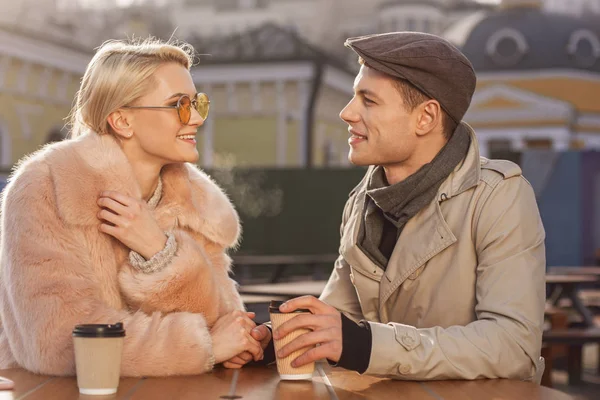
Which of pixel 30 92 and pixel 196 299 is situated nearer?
pixel 196 299

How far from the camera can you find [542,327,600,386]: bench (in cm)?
813

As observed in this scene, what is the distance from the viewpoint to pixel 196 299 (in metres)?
3.12

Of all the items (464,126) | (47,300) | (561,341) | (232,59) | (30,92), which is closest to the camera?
(47,300)

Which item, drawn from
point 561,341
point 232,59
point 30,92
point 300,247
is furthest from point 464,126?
point 232,59

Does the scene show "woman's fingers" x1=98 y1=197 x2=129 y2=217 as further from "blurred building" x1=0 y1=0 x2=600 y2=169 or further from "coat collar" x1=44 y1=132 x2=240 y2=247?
"blurred building" x1=0 y1=0 x2=600 y2=169

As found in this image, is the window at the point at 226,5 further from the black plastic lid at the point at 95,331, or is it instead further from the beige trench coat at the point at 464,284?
the black plastic lid at the point at 95,331


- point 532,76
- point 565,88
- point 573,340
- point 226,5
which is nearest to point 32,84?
point 573,340

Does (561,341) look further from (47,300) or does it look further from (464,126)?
(47,300)

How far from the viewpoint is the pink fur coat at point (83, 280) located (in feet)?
9.27

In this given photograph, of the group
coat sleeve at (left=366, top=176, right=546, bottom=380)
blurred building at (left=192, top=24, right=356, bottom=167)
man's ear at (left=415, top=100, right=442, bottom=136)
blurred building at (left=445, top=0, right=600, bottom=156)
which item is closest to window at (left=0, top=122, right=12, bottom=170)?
blurred building at (left=192, top=24, right=356, bottom=167)

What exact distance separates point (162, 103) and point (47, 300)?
73 centimetres

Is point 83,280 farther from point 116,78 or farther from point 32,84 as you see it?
point 32,84

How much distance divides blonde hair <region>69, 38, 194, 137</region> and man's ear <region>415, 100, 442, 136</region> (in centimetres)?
76

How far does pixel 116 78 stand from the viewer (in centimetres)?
325
